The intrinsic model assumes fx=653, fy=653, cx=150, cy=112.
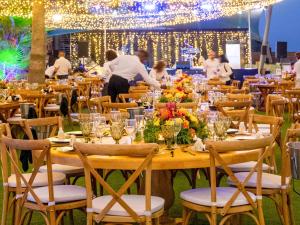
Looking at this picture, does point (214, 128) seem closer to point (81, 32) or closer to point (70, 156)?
point (70, 156)

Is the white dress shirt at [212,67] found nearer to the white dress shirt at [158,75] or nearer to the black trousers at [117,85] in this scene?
the white dress shirt at [158,75]

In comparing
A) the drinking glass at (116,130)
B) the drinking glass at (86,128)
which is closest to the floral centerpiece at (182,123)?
the drinking glass at (116,130)

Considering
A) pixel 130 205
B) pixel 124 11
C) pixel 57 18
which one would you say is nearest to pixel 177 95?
pixel 130 205

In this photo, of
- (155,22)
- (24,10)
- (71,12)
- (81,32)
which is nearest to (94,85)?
(24,10)

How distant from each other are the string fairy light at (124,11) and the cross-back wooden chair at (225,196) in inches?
535

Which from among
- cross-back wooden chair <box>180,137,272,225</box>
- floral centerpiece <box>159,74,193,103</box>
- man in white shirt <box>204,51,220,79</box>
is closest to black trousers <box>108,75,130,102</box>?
floral centerpiece <box>159,74,193,103</box>

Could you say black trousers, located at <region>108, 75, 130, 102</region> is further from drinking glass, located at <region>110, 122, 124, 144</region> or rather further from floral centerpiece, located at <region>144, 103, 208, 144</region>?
drinking glass, located at <region>110, 122, 124, 144</region>

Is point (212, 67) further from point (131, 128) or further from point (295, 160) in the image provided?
point (295, 160)

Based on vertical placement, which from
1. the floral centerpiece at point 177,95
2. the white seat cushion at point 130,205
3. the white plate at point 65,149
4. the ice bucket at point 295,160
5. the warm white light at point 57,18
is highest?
the warm white light at point 57,18

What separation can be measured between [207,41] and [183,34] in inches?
41.0

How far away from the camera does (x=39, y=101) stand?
10.4 m

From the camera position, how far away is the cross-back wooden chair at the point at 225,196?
3.72 m

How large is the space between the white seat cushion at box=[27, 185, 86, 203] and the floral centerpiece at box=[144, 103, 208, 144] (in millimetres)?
577

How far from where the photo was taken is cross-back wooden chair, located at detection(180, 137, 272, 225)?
146 inches
